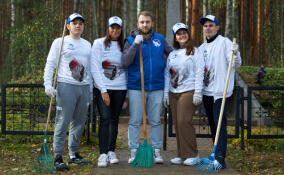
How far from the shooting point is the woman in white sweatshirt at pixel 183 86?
5352 mm

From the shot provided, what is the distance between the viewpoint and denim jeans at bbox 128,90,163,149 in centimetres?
538

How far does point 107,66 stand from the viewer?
208 inches

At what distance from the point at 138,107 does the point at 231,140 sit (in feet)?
9.68

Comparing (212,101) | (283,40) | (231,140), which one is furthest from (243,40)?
(212,101)

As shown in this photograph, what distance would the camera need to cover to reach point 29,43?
12281 mm

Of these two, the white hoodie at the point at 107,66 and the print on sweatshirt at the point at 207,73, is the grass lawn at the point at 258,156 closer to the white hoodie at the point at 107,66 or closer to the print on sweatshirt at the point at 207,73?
the print on sweatshirt at the point at 207,73

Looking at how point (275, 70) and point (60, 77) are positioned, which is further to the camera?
point (275, 70)

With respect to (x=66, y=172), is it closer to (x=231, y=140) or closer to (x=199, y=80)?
(x=199, y=80)

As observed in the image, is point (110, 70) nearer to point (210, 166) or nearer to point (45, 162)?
point (45, 162)

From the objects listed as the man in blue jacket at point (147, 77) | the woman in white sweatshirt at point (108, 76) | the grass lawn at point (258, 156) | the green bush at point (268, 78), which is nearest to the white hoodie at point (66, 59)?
the woman in white sweatshirt at point (108, 76)

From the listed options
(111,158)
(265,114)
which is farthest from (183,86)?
(265,114)

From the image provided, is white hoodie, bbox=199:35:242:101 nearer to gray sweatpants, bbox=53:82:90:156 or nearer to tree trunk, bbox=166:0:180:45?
gray sweatpants, bbox=53:82:90:156

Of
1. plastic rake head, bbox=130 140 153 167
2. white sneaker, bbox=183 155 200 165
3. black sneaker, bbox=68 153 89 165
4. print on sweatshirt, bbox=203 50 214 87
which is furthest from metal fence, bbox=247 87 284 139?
black sneaker, bbox=68 153 89 165

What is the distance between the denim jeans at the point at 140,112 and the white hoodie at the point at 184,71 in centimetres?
29
